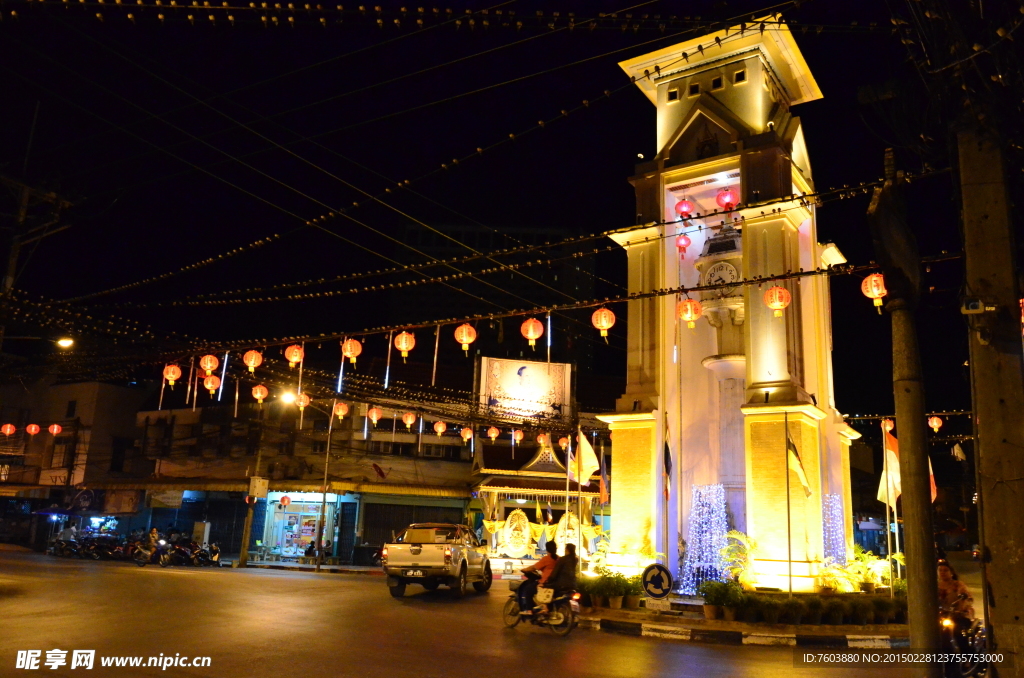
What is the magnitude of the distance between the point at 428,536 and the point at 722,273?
433 inches

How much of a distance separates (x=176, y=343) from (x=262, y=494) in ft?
38.4

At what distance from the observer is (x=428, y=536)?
60.5ft

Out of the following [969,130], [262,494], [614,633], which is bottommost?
[614,633]

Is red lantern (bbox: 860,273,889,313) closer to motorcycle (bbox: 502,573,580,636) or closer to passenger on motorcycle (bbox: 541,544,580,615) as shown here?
passenger on motorcycle (bbox: 541,544,580,615)

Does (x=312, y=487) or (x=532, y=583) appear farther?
(x=312, y=487)

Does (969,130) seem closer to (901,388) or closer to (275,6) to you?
(901,388)

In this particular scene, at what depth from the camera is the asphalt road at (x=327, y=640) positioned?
9.28 meters

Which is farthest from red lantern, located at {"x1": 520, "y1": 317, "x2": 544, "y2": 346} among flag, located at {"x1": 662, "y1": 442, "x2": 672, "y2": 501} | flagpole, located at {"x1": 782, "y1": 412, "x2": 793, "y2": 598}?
flagpole, located at {"x1": 782, "y1": 412, "x2": 793, "y2": 598}

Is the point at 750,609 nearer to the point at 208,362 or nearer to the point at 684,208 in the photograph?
the point at 684,208

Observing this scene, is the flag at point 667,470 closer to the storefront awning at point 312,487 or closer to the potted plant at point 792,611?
the potted plant at point 792,611

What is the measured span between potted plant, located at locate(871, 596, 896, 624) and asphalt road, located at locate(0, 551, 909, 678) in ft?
10.3

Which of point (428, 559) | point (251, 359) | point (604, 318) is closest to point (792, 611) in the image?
point (604, 318)

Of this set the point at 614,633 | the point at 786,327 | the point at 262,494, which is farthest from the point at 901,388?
the point at 262,494

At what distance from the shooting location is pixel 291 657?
31.3ft
